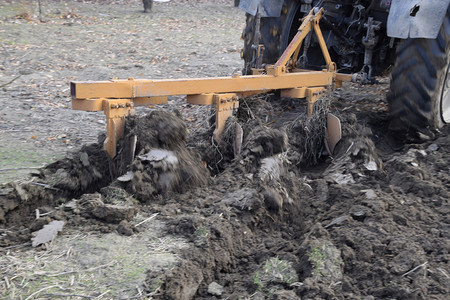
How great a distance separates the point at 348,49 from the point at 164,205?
330cm

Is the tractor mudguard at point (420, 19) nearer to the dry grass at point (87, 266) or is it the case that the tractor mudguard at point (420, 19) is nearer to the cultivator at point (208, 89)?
the cultivator at point (208, 89)

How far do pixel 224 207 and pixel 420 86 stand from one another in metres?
2.37

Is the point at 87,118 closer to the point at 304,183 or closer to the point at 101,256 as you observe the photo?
the point at 304,183

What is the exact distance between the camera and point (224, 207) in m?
3.77

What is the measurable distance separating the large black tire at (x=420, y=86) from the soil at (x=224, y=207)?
0.19m

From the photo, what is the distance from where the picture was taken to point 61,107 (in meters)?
6.74

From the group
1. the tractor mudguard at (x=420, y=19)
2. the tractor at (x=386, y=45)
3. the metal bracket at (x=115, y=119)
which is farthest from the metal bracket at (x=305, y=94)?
the metal bracket at (x=115, y=119)

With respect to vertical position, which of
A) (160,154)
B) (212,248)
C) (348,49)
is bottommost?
(212,248)

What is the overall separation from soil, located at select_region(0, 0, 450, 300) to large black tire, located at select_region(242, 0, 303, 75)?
19.8 inches

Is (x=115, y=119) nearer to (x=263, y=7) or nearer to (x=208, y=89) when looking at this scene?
(x=208, y=89)

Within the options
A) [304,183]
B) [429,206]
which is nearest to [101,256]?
[304,183]

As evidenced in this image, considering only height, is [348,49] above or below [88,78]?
above

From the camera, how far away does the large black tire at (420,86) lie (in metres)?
4.98

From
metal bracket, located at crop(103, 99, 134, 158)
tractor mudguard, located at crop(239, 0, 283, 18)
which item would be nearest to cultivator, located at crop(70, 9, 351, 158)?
metal bracket, located at crop(103, 99, 134, 158)
